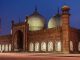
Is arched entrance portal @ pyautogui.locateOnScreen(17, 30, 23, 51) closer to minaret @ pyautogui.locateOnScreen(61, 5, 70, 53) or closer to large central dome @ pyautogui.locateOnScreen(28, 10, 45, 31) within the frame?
large central dome @ pyautogui.locateOnScreen(28, 10, 45, 31)

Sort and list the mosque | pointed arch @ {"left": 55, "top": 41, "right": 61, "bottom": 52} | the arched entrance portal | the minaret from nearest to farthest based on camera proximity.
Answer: the minaret, the mosque, pointed arch @ {"left": 55, "top": 41, "right": 61, "bottom": 52}, the arched entrance portal

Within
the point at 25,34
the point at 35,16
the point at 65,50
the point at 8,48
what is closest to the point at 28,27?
the point at 25,34

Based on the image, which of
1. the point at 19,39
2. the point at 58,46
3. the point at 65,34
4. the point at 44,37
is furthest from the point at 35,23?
the point at 65,34

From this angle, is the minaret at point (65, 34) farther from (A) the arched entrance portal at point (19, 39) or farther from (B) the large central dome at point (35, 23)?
(A) the arched entrance portal at point (19, 39)

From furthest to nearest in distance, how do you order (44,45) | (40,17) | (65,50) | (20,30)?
(40,17), (20,30), (44,45), (65,50)

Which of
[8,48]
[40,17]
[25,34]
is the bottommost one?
[8,48]

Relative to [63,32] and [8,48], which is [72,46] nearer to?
[63,32]

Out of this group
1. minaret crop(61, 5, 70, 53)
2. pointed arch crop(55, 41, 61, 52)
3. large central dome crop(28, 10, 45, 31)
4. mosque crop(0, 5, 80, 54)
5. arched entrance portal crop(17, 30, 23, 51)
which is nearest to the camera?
minaret crop(61, 5, 70, 53)

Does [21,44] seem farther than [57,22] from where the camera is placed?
Yes

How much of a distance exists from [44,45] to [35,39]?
1.34m

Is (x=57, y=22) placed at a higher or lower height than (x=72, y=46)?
higher

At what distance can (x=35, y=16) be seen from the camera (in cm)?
2289

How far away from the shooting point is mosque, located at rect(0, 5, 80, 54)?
55.4ft

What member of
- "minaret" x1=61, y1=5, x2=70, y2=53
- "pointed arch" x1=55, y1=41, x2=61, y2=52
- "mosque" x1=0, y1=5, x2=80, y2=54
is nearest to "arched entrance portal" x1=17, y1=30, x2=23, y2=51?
"mosque" x1=0, y1=5, x2=80, y2=54
